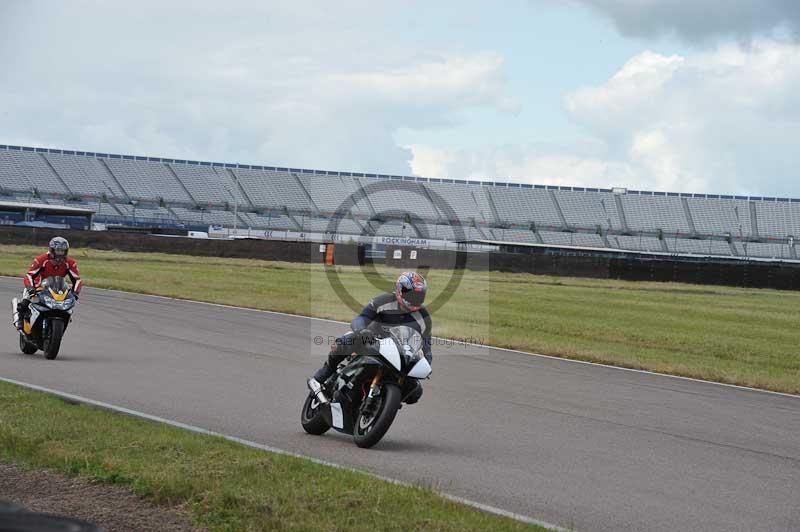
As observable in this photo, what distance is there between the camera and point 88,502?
6242 millimetres

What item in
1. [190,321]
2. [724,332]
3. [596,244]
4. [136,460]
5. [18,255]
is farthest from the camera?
[596,244]

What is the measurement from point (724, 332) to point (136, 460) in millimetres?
19271

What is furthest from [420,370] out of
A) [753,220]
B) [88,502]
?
[753,220]

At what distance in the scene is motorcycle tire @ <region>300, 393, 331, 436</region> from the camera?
Answer: 9.21 meters

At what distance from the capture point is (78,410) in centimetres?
921

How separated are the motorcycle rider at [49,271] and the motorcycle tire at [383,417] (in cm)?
678

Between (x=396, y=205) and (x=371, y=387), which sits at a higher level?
(x=396, y=205)

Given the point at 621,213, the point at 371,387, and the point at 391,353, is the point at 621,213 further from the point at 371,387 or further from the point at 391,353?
the point at 391,353

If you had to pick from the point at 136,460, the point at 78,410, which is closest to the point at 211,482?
the point at 136,460

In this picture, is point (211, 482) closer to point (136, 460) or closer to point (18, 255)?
point (136, 460)

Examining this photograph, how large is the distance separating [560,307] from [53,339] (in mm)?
17545

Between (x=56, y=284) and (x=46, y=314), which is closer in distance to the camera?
(x=46, y=314)

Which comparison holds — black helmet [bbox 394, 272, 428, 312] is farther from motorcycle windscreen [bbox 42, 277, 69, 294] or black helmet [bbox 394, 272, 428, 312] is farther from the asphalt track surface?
motorcycle windscreen [bbox 42, 277, 69, 294]

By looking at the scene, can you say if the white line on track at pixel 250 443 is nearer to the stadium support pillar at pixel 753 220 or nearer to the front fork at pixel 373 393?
the front fork at pixel 373 393
